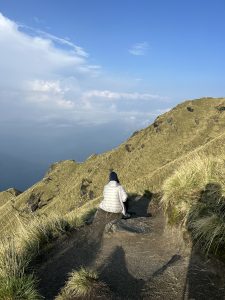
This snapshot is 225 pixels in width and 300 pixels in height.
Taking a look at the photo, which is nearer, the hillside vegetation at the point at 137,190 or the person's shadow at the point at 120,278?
the person's shadow at the point at 120,278

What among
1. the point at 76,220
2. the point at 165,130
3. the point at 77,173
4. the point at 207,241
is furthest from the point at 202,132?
the point at 207,241

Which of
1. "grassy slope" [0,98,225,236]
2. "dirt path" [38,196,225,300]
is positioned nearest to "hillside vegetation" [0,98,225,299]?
"grassy slope" [0,98,225,236]

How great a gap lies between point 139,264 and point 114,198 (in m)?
4.59

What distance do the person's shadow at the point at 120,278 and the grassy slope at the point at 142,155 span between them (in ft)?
153

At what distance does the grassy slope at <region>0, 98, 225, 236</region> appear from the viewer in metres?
63.5

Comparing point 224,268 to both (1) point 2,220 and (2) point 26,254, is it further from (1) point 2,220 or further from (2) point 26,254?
(1) point 2,220

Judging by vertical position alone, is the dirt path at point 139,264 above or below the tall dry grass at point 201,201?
below

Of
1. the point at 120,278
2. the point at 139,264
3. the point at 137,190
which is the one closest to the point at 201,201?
the point at 139,264

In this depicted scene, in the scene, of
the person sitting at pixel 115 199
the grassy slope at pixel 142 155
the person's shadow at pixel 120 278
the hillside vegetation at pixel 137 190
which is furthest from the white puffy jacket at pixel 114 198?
the grassy slope at pixel 142 155

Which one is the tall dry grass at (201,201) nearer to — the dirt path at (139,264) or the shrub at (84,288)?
the dirt path at (139,264)

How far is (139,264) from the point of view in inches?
442

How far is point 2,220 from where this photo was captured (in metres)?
73.6

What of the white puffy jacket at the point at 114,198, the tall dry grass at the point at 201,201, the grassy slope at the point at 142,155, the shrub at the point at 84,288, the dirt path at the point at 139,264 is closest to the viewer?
the shrub at the point at 84,288

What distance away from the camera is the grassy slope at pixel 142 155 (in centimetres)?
6347
